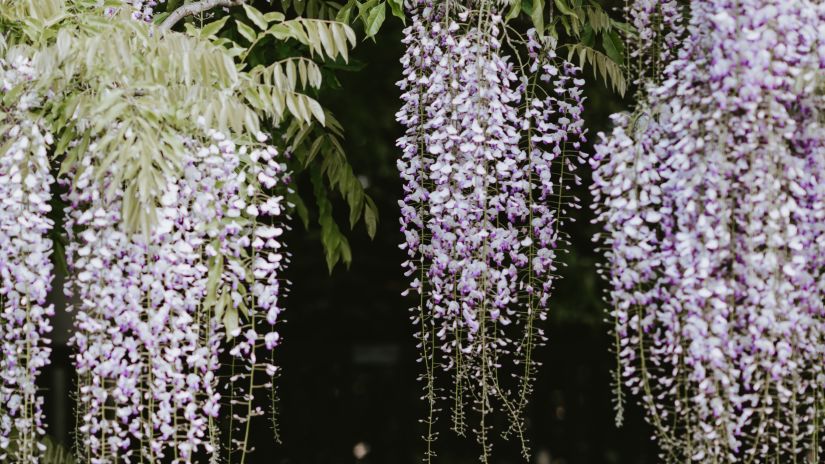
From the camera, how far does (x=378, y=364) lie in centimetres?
616

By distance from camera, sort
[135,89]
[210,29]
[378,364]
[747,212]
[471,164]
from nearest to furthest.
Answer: [747,212] → [135,89] → [210,29] → [471,164] → [378,364]

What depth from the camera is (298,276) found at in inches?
234

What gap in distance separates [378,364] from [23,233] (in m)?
3.57

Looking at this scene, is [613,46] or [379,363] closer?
[613,46]

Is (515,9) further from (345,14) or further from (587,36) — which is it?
(345,14)

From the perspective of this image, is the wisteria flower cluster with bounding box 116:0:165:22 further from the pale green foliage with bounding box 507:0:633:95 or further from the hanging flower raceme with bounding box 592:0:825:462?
the hanging flower raceme with bounding box 592:0:825:462

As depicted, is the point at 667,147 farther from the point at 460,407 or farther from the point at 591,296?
the point at 591,296

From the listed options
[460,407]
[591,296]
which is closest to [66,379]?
[591,296]

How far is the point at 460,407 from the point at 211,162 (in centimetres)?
118

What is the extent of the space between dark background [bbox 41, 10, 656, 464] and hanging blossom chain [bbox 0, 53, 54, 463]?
9.43 feet

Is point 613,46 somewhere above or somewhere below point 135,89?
above

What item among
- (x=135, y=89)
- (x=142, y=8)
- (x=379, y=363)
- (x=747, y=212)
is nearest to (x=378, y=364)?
(x=379, y=363)

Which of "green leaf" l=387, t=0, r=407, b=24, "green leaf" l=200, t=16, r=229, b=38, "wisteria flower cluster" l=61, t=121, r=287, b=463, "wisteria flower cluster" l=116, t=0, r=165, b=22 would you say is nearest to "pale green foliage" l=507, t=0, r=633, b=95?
"green leaf" l=387, t=0, r=407, b=24

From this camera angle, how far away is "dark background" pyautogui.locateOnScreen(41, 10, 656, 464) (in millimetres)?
5777
